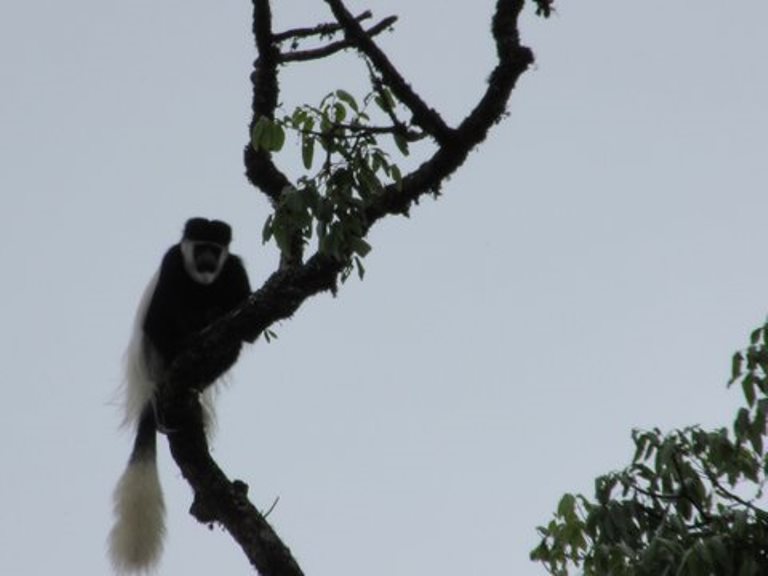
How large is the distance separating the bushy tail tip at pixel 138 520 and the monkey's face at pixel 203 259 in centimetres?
78

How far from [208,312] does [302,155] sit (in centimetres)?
244

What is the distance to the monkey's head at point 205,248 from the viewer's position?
4824 mm

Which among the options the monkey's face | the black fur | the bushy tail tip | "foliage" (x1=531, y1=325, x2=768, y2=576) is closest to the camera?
"foliage" (x1=531, y1=325, x2=768, y2=576)

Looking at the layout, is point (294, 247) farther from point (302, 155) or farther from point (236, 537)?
point (236, 537)

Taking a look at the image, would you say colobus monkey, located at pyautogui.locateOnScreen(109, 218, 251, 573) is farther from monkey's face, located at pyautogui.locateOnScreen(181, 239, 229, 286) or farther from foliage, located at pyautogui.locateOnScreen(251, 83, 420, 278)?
foliage, located at pyautogui.locateOnScreen(251, 83, 420, 278)

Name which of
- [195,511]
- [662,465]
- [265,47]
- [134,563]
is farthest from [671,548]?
[134,563]

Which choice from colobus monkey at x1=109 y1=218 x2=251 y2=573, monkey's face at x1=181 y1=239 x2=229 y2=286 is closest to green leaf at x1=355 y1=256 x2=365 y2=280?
colobus monkey at x1=109 y1=218 x2=251 y2=573

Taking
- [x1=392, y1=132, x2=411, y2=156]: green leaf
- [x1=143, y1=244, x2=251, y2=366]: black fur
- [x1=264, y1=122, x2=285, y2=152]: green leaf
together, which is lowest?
[x1=392, y1=132, x2=411, y2=156]: green leaf

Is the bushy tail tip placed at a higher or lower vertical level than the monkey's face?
lower

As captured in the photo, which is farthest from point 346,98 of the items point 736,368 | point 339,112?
point 736,368

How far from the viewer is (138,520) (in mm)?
4188

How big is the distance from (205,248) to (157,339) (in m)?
0.50

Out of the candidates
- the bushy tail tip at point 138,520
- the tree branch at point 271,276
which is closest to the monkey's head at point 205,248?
the bushy tail tip at point 138,520

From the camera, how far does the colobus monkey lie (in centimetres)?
417
